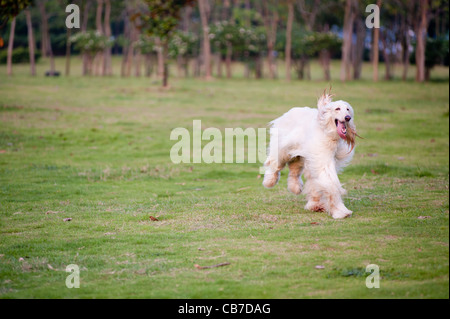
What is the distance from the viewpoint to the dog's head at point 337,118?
A: 8875 mm

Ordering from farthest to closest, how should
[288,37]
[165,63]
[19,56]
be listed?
[19,56] < [288,37] < [165,63]

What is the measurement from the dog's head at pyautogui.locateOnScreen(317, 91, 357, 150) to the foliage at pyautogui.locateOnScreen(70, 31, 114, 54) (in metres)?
42.7

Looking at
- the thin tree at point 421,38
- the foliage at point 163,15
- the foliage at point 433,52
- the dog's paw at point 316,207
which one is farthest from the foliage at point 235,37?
the dog's paw at point 316,207

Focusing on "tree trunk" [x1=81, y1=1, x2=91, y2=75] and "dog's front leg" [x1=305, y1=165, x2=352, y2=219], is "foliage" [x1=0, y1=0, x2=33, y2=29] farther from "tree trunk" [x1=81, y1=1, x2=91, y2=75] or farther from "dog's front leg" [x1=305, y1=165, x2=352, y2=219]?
"tree trunk" [x1=81, y1=1, x2=91, y2=75]

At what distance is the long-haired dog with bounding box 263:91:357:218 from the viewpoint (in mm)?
8977

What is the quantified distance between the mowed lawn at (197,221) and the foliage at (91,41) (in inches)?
1189

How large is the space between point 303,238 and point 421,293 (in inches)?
90.2

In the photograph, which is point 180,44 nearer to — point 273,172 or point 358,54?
point 358,54

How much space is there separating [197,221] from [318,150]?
2185 millimetres

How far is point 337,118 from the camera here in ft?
29.1

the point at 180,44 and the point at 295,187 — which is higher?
the point at 180,44

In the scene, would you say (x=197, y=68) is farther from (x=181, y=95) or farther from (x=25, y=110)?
(x=25, y=110)

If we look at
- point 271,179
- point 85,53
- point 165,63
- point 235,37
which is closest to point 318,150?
point 271,179
